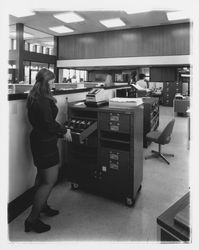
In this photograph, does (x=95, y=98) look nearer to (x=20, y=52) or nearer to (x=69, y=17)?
(x=69, y=17)

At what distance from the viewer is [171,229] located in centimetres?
89

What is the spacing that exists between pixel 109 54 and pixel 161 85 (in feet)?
11.8

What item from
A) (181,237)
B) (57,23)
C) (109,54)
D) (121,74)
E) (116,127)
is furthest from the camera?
(121,74)

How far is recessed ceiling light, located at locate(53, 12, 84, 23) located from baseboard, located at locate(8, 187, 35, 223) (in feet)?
21.5

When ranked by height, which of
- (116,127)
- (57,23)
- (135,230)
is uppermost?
(57,23)

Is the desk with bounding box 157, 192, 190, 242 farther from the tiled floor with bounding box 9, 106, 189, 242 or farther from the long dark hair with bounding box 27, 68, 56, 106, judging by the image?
the long dark hair with bounding box 27, 68, 56, 106

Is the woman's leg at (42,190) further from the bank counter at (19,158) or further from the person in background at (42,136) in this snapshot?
the bank counter at (19,158)

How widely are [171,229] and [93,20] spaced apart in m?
8.70

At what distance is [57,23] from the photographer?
350 inches

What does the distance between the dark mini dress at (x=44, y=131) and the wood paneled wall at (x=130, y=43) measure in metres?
7.90

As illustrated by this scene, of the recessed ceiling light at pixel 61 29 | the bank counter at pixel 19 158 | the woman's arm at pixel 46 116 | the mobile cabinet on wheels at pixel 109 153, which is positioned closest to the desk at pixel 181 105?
the recessed ceiling light at pixel 61 29

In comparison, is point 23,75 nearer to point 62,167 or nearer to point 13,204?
point 62,167

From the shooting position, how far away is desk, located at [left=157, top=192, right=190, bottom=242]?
853 millimetres

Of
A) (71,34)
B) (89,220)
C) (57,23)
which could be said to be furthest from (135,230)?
(71,34)
